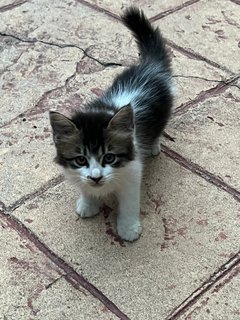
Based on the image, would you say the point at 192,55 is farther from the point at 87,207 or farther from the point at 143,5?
the point at 87,207

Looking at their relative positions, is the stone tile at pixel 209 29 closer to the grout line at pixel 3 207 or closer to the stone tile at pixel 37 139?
the stone tile at pixel 37 139

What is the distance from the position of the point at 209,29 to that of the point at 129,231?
198cm

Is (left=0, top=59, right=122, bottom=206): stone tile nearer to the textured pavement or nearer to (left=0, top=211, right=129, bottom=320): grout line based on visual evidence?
the textured pavement

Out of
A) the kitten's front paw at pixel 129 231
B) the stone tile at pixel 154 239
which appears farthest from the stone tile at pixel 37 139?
the kitten's front paw at pixel 129 231

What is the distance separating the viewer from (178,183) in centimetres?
292

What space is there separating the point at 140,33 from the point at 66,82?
0.65m

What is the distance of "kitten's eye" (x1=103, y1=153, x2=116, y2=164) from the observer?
239 centimetres

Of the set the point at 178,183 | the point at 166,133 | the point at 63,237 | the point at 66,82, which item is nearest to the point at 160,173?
the point at 178,183

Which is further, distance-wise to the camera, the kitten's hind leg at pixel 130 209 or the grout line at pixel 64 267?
the kitten's hind leg at pixel 130 209

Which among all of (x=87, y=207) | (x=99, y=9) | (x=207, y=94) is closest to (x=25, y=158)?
(x=87, y=207)

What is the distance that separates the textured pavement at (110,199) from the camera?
2404 mm

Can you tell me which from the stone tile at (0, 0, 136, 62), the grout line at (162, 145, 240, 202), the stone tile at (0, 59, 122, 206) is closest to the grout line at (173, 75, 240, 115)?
the grout line at (162, 145, 240, 202)

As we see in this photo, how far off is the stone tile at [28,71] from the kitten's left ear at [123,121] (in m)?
1.11

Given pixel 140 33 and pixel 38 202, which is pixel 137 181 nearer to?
pixel 38 202
